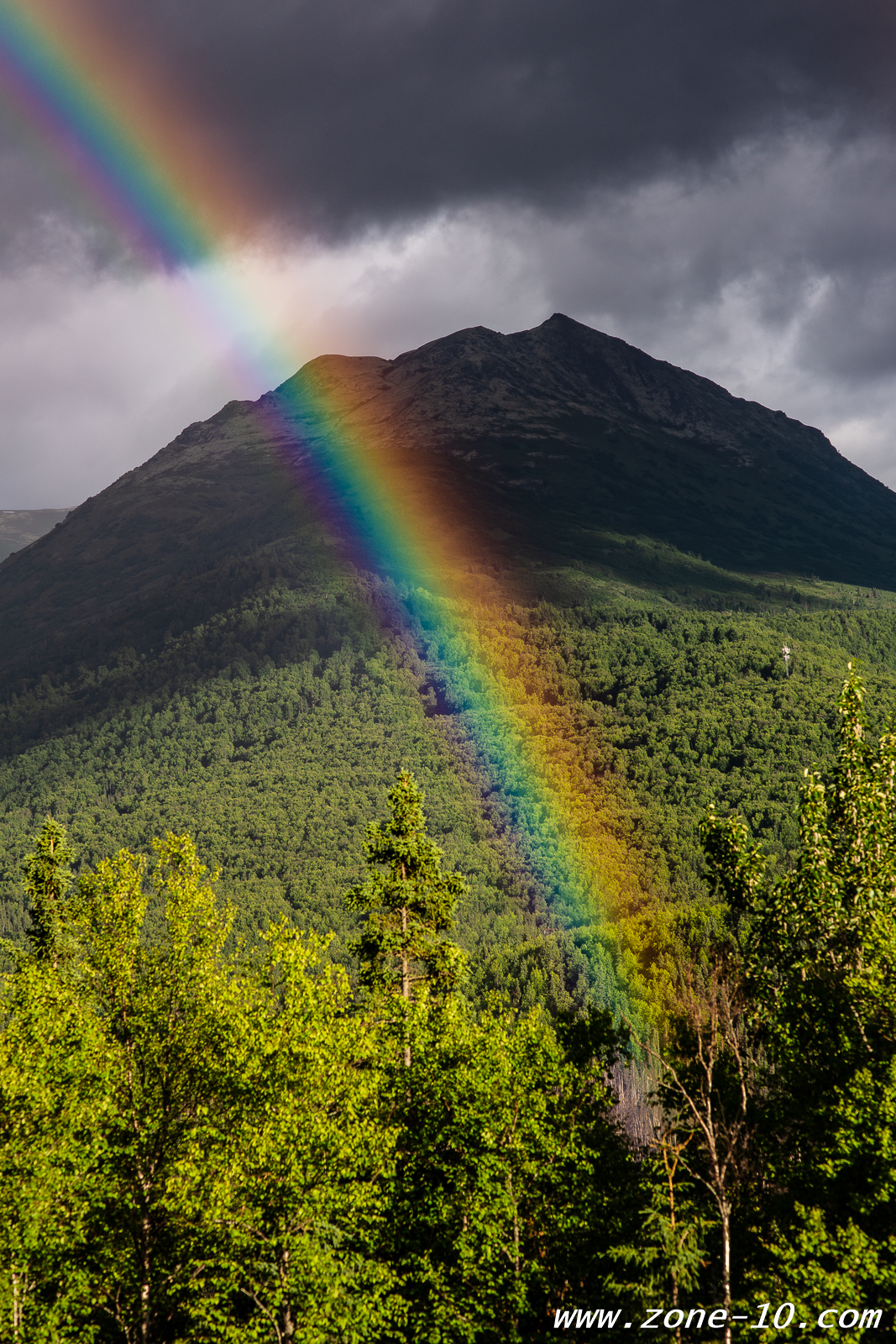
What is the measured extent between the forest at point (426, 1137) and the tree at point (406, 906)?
11.9ft

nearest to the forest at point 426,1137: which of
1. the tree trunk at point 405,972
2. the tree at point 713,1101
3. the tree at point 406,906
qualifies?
the tree at point 713,1101

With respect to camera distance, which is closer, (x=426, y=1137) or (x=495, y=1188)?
(x=495, y=1188)

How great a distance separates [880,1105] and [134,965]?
21.0 meters

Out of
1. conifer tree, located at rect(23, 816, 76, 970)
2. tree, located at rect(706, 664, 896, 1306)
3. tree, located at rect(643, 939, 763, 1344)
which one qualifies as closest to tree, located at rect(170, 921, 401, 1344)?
tree, located at rect(643, 939, 763, 1344)

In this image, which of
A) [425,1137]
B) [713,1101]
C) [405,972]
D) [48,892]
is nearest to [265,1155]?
[425,1137]

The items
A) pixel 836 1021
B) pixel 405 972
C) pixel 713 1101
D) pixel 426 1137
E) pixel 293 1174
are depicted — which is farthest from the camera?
pixel 405 972

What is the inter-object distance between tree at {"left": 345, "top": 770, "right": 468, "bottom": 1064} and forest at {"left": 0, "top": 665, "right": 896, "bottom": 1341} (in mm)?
3630

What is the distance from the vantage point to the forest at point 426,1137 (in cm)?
2239

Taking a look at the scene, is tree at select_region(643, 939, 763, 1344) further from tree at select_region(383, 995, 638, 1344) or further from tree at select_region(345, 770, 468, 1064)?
tree at select_region(345, 770, 468, 1064)

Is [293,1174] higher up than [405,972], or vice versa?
[405,972]

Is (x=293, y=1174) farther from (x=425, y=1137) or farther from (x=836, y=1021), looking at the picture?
(x=836, y=1021)

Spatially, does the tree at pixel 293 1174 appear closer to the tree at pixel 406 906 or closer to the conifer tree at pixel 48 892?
the tree at pixel 406 906

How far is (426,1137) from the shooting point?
92.1ft

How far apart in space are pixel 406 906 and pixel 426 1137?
868cm
